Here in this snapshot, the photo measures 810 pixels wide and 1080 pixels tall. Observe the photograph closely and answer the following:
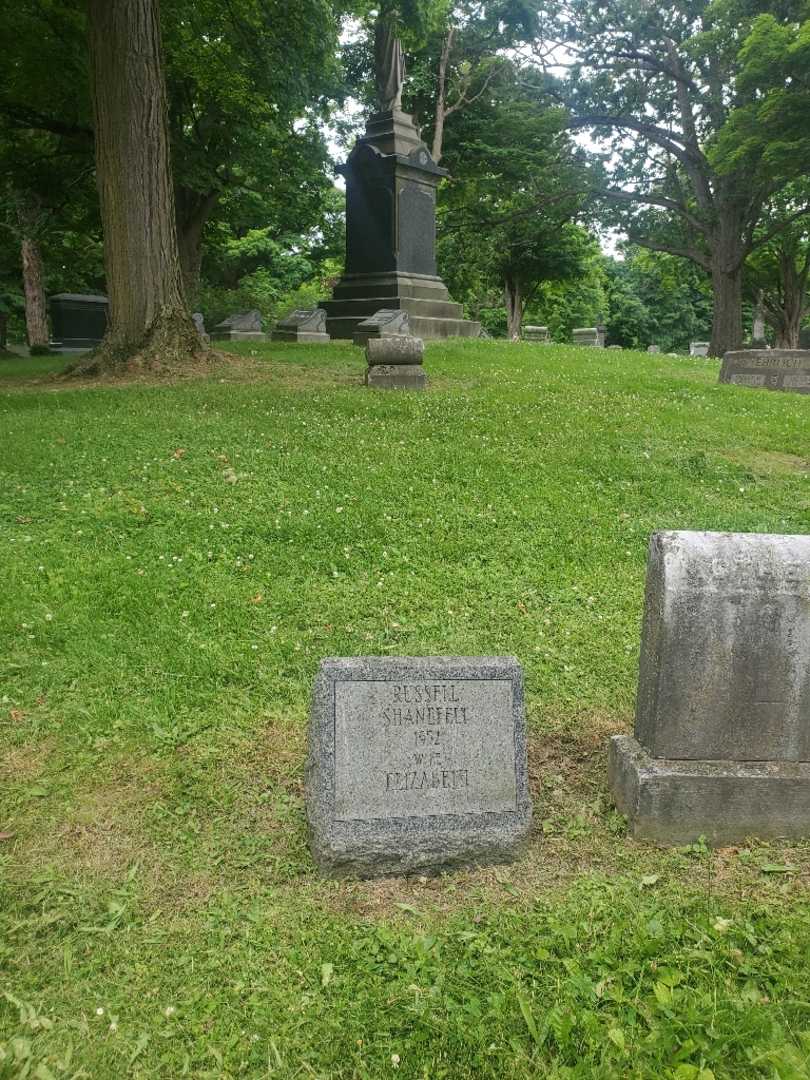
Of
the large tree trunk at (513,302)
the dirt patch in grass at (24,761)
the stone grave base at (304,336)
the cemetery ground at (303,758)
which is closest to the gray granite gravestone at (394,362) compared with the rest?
the cemetery ground at (303,758)

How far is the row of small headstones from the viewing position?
3.26 m

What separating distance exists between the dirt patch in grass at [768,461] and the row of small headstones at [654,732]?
16.8ft

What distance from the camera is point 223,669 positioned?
15.0 feet

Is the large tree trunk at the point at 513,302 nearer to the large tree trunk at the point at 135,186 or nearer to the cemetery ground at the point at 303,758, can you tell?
the large tree trunk at the point at 135,186

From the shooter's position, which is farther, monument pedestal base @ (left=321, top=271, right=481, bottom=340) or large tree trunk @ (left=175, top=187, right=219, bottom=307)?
large tree trunk @ (left=175, top=187, right=219, bottom=307)

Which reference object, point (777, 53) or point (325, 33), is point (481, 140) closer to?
point (777, 53)

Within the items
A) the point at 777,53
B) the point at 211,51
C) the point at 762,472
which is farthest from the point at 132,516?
the point at 777,53

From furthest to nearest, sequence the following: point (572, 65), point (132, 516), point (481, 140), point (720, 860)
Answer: point (481, 140) < point (572, 65) < point (132, 516) < point (720, 860)

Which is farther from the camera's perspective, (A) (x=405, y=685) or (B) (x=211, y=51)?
(B) (x=211, y=51)

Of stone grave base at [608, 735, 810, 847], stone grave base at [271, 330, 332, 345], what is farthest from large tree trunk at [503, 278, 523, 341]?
stone grave base at [608, 735, 810, 847]

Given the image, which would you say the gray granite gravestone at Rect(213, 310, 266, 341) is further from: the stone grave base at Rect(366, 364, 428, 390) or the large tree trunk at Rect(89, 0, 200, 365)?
the stone grave base at Rect(366, 364, 428, 390)

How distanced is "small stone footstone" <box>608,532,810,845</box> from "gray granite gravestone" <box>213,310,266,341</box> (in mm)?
17801

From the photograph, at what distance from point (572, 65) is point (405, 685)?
28.1 metres

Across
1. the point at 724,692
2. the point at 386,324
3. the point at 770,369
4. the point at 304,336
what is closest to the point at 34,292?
the point at 304,336
